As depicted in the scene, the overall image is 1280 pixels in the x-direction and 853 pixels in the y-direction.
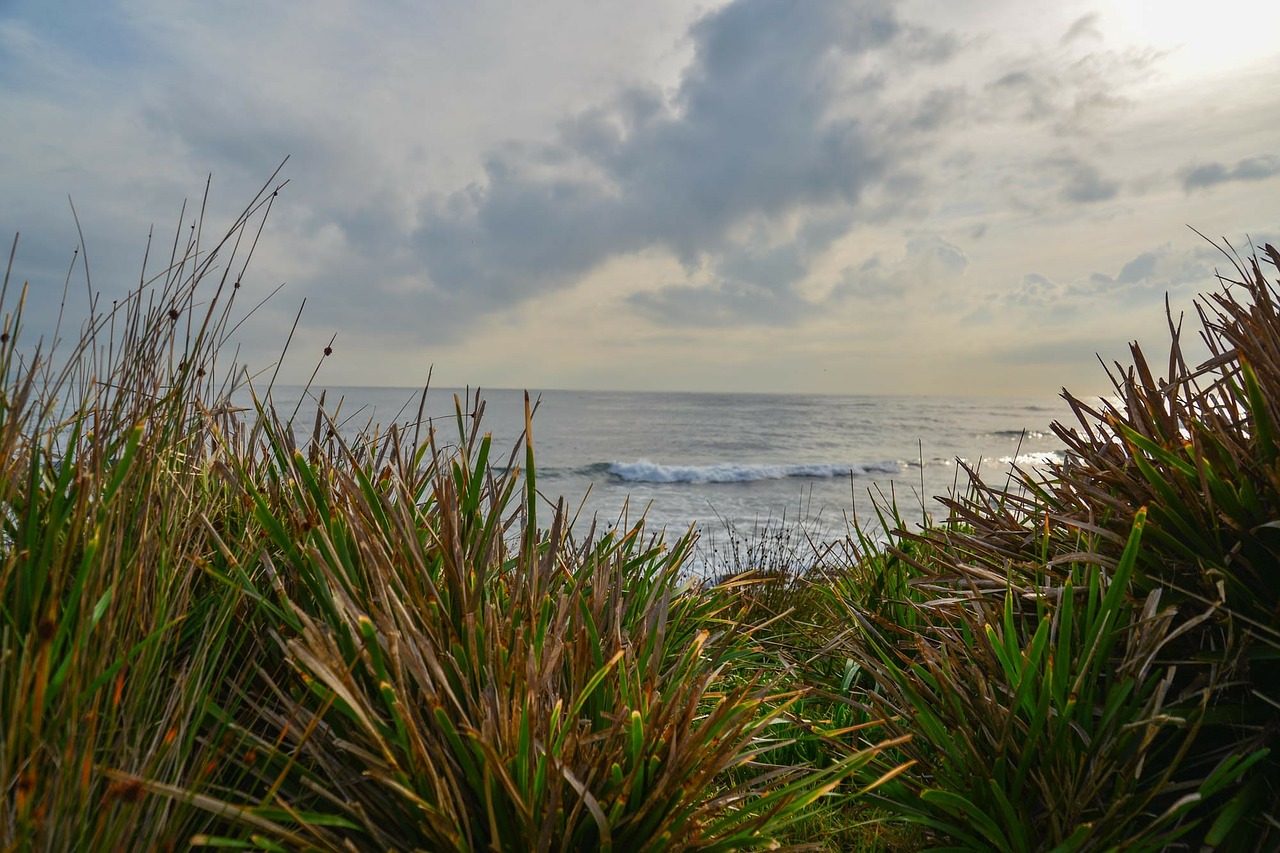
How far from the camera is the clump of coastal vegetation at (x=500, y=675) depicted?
133 cm

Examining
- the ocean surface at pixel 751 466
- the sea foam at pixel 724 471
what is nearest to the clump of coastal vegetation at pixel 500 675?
the ocean surface at pixel 751 466

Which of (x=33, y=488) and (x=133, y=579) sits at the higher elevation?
(x=33, y=488)

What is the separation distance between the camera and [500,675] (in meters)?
1.48

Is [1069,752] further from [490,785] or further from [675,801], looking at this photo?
[490,785]

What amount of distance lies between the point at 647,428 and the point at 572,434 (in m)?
6.62

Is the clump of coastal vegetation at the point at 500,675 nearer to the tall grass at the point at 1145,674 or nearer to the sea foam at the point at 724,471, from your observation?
the tall grass at the point at 1145,674

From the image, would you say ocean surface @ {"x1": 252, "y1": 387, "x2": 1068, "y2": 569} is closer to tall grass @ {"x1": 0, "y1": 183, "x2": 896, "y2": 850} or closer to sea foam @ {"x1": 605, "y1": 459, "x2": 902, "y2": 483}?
sea foam @ {"x1": 605, "y1": 459, "x2": 902, "y2": 483}

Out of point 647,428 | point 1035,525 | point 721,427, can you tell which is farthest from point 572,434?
point 1035,525

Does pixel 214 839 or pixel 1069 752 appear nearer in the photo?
pixel 214 839

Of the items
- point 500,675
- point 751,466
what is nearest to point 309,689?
point 500,675

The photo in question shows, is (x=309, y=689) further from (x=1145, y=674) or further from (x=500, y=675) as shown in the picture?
(x=1145, y=674)

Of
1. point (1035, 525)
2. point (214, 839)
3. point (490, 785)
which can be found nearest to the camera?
point (214, 839)

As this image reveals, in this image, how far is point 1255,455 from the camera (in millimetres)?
1910

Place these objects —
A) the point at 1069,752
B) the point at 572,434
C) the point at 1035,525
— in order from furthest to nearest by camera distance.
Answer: the point at 572,434
the point at 1035,525
the point at 1069,752
